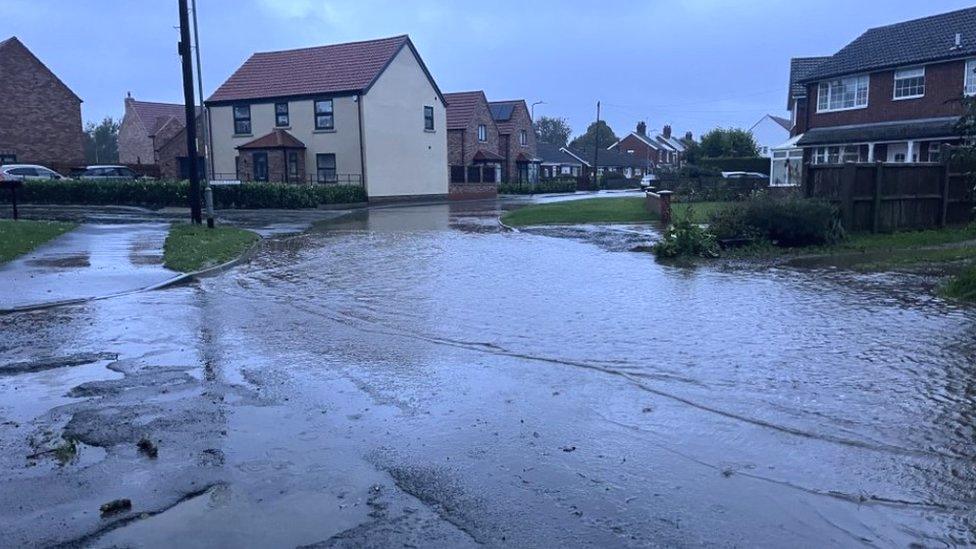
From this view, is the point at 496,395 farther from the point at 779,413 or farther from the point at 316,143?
the point at 316,143

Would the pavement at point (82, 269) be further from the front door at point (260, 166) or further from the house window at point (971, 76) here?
the house window at point (971, 76)

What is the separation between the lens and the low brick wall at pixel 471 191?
52.7 metres

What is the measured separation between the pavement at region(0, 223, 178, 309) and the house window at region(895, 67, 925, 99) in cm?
3206

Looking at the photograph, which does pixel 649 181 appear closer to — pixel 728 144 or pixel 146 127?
pixel 728 144

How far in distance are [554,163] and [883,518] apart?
87.4m

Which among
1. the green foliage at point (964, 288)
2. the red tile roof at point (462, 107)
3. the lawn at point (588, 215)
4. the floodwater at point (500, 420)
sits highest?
the red tile roof at point (462, 107)

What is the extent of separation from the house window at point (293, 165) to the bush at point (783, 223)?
32065 mm

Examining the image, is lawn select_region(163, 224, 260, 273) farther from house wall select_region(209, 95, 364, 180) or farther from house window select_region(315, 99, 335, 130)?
house window select_region(315, 99, 335, 130)

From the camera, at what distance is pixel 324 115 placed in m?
45.3

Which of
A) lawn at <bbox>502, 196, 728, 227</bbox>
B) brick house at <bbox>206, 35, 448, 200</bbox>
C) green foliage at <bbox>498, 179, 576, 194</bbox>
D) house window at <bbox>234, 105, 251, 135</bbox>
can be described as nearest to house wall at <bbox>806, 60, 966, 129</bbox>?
lawn at <bbox>502, 196, 728, 227</bbox>

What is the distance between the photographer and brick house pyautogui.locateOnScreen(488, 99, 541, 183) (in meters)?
71.3

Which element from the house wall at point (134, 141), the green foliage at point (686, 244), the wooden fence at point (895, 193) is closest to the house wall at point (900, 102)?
the wooden fence at point (895, 193)

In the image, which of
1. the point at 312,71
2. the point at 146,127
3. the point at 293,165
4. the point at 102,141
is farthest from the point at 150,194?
the point at 102,141

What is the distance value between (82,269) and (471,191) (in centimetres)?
4065
